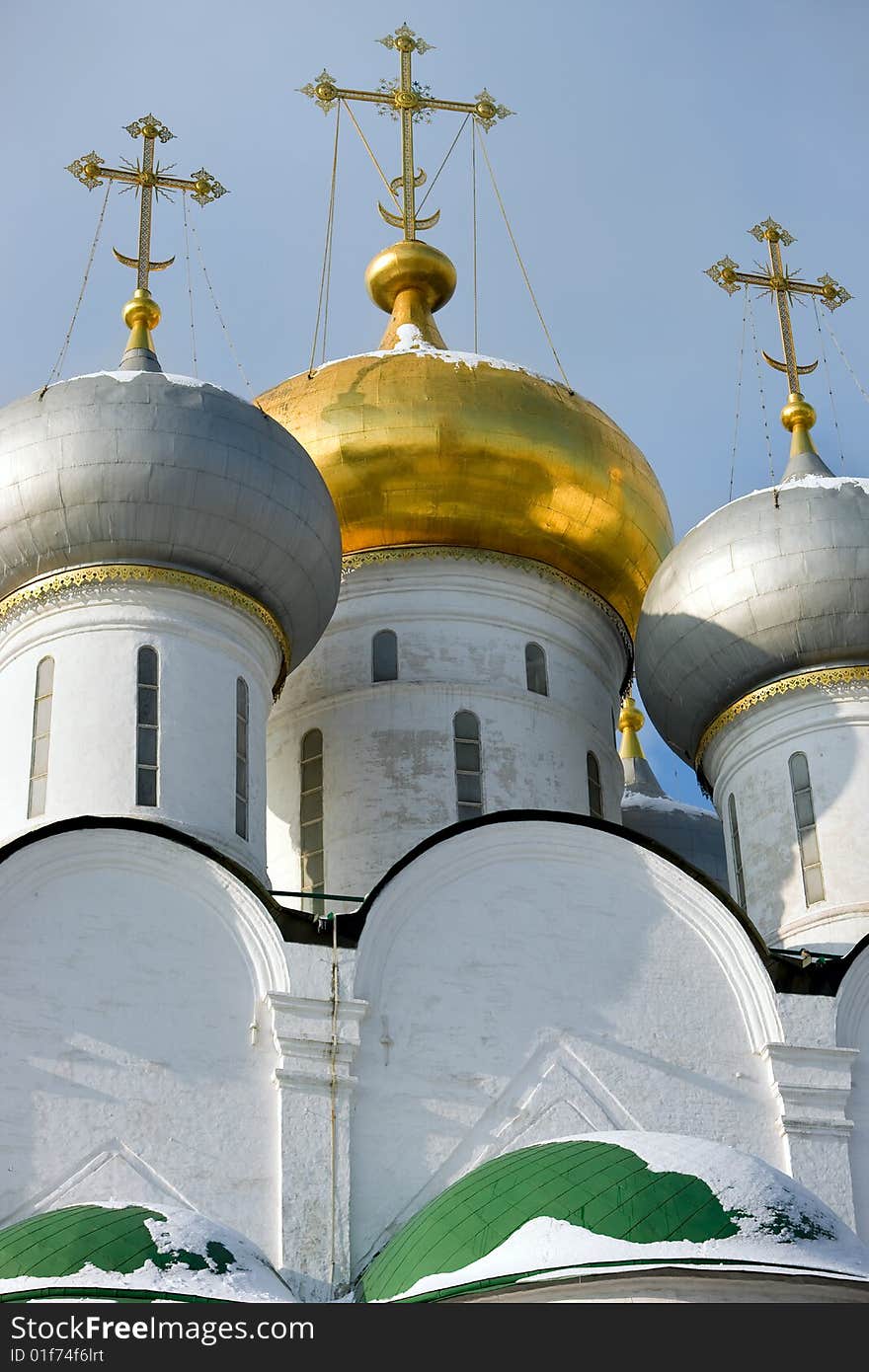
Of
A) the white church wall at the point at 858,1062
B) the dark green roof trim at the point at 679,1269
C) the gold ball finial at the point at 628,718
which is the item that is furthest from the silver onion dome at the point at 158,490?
the gold ball finial at the point at 628,718

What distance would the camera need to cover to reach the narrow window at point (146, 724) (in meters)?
10.9

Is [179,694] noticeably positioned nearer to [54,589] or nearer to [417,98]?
[54,589]

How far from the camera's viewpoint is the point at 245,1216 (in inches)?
368

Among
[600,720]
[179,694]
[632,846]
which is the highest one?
[600,720]

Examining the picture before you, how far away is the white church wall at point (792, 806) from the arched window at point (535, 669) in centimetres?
127

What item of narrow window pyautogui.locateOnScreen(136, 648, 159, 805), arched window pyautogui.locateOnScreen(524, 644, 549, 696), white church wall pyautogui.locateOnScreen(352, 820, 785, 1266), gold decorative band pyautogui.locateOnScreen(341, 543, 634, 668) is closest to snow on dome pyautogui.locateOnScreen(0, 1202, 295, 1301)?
white church wall pyautogui.locateOnScreen(352, 820, 785, 1266)

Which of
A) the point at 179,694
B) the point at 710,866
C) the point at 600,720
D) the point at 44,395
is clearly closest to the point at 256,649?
the point at 179,694

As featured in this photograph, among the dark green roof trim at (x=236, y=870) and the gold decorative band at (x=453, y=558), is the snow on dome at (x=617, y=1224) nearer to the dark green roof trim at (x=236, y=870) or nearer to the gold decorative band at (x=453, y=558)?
the dark green roof trim at (x=236, y=870)

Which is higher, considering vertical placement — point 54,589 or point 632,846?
point 54,589

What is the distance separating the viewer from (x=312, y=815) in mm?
12656

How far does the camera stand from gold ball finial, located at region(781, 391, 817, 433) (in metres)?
13.7

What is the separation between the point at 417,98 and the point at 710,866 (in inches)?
206

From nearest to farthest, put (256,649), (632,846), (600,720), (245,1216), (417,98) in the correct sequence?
(245,1216) < (632,846) < (256,649) < (600,720) < (417,98)

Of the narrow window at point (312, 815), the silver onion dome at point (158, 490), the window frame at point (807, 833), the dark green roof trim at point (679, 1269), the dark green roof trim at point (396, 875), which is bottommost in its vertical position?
the dark green roof trim at point (679, 1269)
